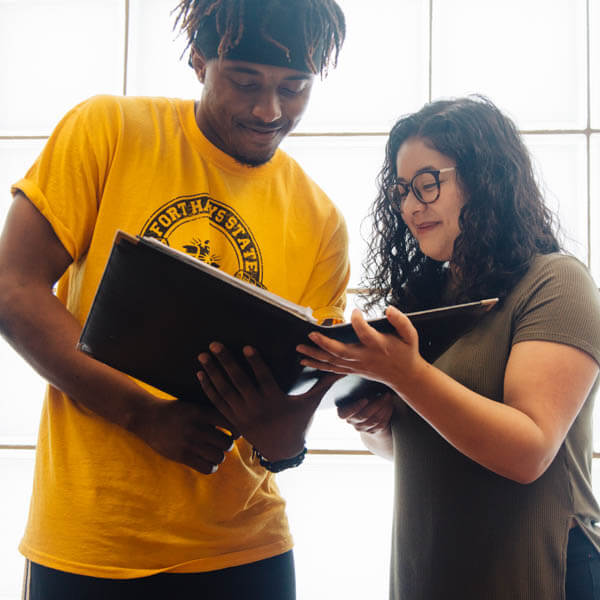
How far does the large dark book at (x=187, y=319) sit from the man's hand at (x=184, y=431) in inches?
2.9

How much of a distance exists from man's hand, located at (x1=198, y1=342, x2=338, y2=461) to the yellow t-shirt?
17 cm

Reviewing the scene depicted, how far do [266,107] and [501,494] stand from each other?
0.78 metres

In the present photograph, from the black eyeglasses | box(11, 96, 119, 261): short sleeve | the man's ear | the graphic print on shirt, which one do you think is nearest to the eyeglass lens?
the black eyeglasses

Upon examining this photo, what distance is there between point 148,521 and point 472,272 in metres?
0.72

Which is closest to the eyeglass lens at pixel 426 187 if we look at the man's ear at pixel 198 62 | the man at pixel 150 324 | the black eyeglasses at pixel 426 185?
the black eyeglasses at pixel 426 185

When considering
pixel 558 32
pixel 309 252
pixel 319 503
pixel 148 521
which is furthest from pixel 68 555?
pixel 558 32

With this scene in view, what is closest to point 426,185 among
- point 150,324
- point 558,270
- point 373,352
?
point 558,270

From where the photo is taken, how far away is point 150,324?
77 centimetres

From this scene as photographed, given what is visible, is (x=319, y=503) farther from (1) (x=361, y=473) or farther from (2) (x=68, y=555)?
(2) (x=68, y=555)

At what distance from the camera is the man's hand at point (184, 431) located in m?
0.91

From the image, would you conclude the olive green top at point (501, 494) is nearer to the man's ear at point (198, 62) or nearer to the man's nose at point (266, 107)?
the man's nose at point (266, 107)

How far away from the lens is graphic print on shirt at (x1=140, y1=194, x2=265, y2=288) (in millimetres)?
1048

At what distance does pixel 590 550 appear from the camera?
94cm

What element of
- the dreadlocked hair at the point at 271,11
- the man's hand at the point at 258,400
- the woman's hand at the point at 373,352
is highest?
the dreadlocked hair at the point at 271,11
